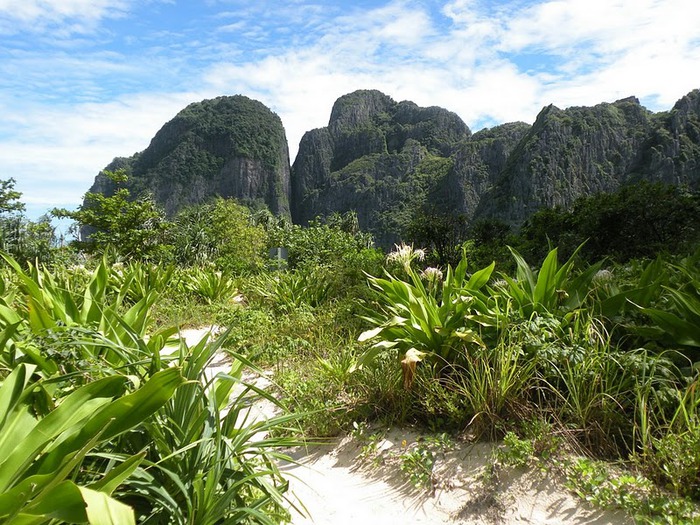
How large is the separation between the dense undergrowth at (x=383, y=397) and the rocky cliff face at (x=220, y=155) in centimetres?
13055

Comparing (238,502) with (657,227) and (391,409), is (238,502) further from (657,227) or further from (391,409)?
(657,227)

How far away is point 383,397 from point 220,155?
143 meters

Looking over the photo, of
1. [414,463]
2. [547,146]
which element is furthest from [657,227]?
[547,146]

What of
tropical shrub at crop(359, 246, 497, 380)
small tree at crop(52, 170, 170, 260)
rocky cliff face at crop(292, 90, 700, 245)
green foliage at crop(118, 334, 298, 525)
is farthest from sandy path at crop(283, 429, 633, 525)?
small tree at crop(52, 170, 170, 260)

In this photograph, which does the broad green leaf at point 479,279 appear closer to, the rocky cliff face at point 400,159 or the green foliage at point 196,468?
the green foliage at point 196,468

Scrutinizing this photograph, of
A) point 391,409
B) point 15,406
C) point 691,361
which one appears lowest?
point 391,409

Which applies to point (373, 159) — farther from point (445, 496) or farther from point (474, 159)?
point (445, 496)

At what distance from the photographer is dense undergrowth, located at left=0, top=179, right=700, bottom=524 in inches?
65.4

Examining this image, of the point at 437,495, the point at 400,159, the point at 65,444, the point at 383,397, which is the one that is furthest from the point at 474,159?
the point at 65,444

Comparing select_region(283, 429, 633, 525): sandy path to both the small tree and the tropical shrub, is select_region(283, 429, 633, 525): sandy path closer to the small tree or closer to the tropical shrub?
the tropical shrub

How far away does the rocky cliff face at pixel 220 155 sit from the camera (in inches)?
5153

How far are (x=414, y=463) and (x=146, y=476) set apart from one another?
64.3 inches

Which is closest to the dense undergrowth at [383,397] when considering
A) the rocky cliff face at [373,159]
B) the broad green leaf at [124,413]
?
the broad green leaf at [124,413]

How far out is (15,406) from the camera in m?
1.73
